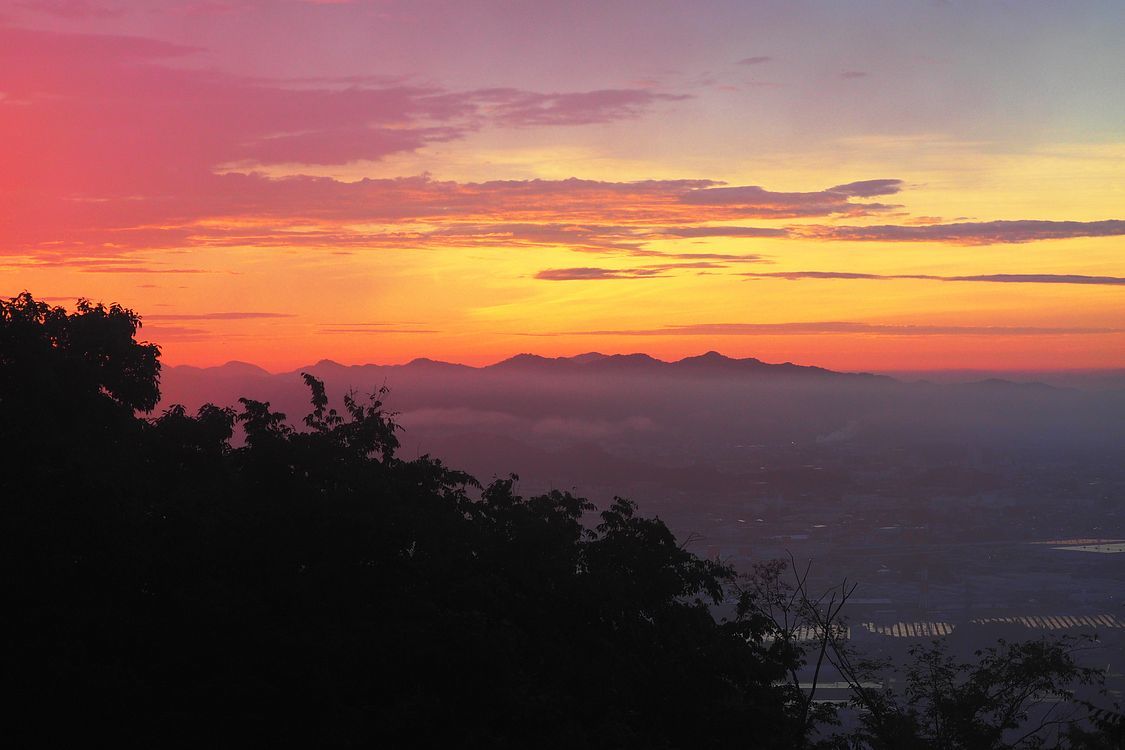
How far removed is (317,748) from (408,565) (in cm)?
319

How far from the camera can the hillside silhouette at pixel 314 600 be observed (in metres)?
13.9

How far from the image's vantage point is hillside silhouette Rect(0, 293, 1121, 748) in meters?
13.9

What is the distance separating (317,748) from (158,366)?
7.98 meters

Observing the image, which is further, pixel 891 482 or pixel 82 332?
pixel 891 482

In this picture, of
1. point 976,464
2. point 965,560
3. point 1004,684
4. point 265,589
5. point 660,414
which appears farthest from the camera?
point 660,414

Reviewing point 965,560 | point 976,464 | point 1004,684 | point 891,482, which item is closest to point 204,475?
point 1004,684

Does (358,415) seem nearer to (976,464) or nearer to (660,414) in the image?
(976,464)

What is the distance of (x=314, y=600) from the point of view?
15461 millimetres

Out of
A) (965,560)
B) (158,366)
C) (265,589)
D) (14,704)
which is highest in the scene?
(158,366)

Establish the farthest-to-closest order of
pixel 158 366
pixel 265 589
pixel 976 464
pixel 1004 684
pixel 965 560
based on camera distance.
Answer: pixel 976 464
pixel 965 560
pixel 1004 684
pixel 158 366
pixel 265 589

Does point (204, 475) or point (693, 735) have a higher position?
point (204, 475)

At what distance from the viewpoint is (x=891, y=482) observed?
433 ft

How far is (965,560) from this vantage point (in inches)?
3487

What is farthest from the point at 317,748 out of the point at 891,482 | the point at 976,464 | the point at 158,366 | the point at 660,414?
the point at 660,414
